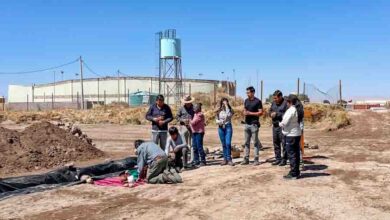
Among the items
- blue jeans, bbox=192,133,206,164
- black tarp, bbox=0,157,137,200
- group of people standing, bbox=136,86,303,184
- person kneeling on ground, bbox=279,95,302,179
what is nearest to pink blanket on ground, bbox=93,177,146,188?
black tarp, bbox=0,157,137,200

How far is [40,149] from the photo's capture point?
15.6 m

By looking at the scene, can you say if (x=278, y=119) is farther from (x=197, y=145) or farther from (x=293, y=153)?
(x=197, y=145)

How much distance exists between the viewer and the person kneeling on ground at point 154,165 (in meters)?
10.8

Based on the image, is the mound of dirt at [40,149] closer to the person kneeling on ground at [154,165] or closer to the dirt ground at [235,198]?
the dirt ground at [235,198]

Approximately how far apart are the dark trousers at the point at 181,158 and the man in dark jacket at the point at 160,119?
46 centimetres

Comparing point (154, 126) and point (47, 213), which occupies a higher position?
point (154, 126)

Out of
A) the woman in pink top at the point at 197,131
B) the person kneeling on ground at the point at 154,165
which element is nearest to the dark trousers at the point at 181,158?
the woman in pink top at the point at 197,131

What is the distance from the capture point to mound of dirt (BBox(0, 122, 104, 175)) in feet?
47.5

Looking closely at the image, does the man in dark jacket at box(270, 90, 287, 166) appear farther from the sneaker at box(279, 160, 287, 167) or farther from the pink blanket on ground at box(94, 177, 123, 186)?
the pink blanket on ground at box(94, 177, 123, 186)

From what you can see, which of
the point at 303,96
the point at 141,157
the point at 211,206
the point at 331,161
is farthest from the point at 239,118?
the point at 211,206

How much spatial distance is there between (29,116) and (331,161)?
149 feet

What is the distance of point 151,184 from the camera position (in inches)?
420

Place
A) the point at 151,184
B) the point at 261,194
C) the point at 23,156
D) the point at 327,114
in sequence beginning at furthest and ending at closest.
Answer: the point at 327,114, the point at 23,156, the point at 151,184, the point at 261,194

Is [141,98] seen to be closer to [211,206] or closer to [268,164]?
[268,164]
